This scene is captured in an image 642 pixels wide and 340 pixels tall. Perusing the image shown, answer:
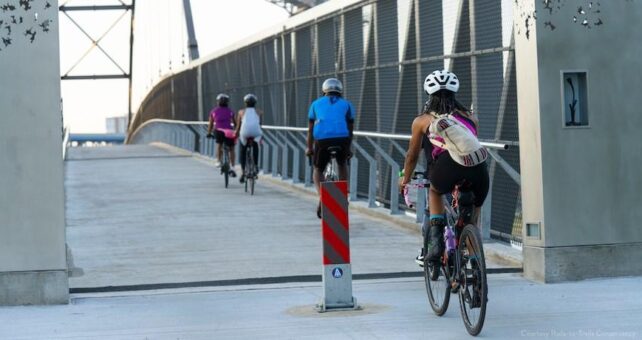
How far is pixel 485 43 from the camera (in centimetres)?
1274

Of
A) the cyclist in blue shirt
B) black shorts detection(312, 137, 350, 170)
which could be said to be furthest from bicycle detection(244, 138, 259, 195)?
the cyclist in blue shirt

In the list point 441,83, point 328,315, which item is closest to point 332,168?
point 328,315

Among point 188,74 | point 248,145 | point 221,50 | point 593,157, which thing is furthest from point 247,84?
point 593,157

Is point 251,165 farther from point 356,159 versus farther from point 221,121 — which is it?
point 356,159

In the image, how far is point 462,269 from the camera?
26.6 ft

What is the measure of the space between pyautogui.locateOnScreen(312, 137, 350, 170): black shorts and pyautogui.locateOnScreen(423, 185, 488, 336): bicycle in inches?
238

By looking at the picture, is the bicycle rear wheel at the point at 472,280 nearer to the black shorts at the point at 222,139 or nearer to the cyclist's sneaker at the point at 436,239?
the cyclist's sneaker at the point at 436,239

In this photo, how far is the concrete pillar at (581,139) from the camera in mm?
10047

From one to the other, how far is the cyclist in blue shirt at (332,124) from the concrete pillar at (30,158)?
5613mm

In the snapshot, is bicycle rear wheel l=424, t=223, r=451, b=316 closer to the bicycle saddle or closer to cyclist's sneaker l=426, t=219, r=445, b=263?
cyclist's sneaker l=426, t=219, r=445, b=263

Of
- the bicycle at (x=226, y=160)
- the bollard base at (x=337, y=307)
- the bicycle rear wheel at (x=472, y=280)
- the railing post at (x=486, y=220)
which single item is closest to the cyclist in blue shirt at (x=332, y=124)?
the railing post at (x=486, y=220)

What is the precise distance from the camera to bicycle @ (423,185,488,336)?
778cm

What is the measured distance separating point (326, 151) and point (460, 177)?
22.9 ft

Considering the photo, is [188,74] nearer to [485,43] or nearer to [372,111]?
[372,111]
